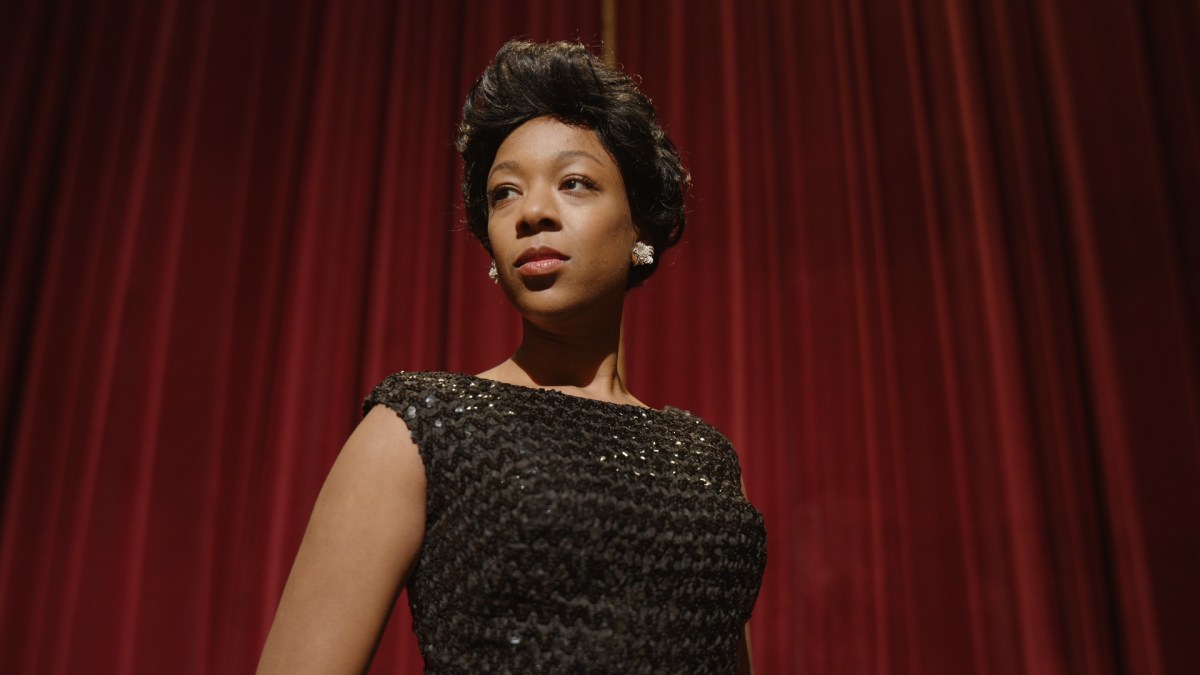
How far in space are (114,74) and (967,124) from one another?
6.95 feet

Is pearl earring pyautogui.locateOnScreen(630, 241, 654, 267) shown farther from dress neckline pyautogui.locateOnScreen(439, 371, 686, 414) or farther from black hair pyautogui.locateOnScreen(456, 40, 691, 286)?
dress neckline pyautogui.locateOnScreen(439, 371, 686, 414)

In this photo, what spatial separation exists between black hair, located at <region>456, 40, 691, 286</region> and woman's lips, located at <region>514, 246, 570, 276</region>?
0.58 ft

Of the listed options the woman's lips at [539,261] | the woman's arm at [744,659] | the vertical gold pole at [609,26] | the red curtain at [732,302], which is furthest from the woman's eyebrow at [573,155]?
the vertical gold pole at [609,26]

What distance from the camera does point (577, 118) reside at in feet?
3.32

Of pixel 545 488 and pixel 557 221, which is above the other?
pixel 557 221

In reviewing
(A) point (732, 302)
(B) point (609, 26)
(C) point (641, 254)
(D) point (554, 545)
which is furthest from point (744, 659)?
(B) point (609, 26)

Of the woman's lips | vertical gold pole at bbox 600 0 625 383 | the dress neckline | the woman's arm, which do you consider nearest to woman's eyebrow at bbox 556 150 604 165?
the woman's lips

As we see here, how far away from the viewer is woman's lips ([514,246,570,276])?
0.91m

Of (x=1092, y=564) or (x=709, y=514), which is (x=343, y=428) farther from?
(x=1092, y=564)

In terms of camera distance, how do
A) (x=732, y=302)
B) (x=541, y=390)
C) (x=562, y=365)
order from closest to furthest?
(x=541, y=390) < (x=562, y=365) < (x=732, y=302)

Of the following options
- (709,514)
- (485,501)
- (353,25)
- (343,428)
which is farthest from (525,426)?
(353,25)

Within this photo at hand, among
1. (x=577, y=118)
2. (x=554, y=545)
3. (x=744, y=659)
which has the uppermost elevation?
(x=577, y=118)

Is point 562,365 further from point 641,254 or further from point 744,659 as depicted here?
point 744,659

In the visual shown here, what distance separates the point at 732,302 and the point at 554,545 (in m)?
1.11
